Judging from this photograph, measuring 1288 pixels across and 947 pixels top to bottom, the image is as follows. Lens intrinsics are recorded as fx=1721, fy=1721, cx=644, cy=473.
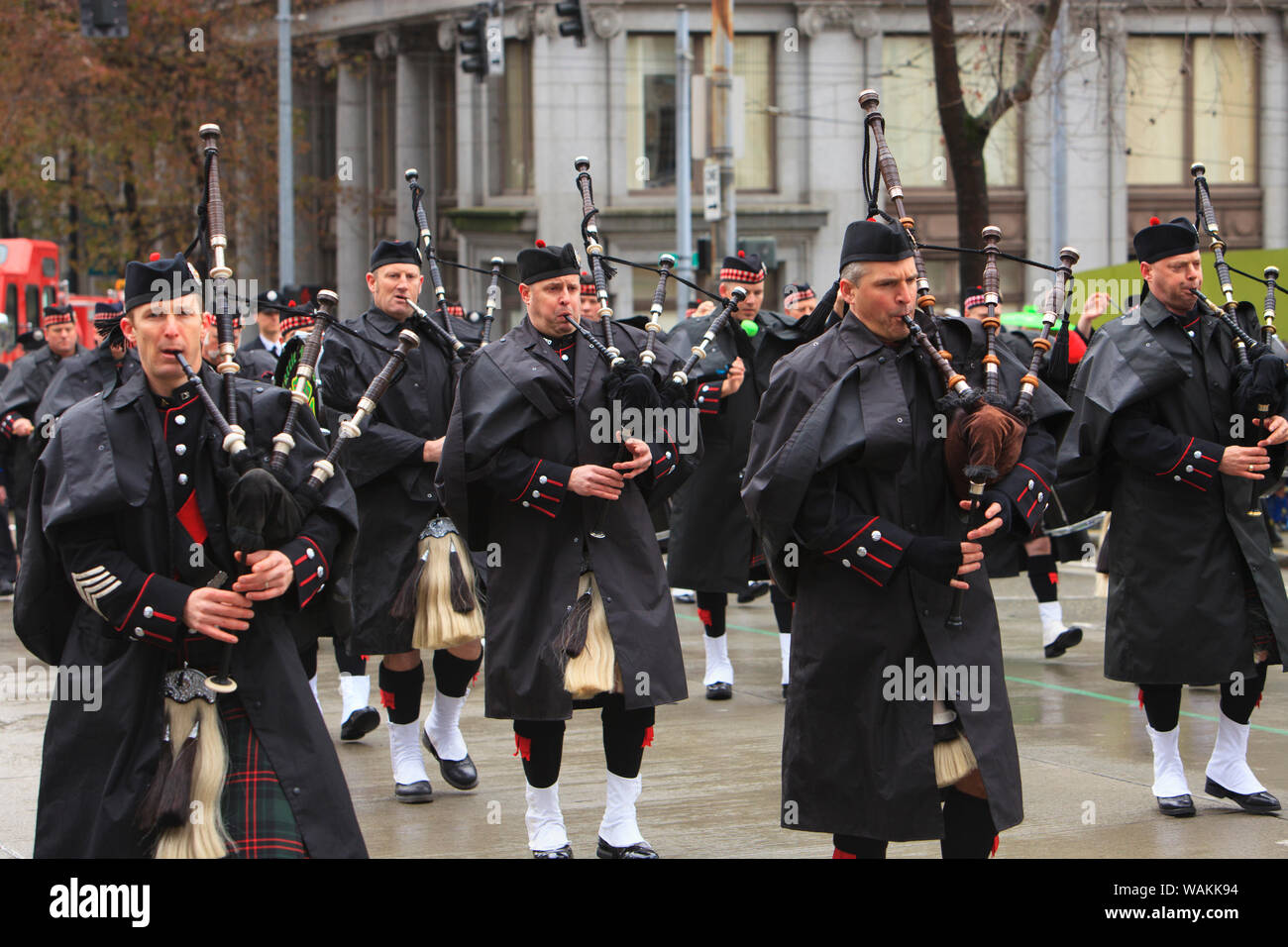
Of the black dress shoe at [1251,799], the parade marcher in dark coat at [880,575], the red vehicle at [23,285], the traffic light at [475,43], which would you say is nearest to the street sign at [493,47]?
the traffic light at [475,43]

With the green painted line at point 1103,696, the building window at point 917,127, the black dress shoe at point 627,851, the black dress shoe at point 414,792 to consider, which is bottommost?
the green painted line at point 1103,696

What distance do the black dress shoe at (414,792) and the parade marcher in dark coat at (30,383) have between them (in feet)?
23.1

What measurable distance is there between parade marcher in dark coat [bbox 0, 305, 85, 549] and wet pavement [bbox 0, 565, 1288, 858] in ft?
13.2

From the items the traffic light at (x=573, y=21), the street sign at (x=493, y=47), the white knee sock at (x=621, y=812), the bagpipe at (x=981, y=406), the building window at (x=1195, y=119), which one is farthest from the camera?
the building window at (x=1195, y=119)

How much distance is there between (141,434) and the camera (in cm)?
449

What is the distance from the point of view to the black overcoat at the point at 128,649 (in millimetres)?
4340

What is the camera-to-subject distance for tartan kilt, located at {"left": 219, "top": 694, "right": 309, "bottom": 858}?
4.29m

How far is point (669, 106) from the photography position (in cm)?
3189

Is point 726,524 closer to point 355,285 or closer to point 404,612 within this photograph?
point 404,612

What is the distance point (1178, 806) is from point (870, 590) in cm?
246

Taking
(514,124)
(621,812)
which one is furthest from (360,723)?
(514,124)

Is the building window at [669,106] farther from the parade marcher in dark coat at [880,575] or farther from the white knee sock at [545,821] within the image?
the parade marcher in dark coat at [880,575]
